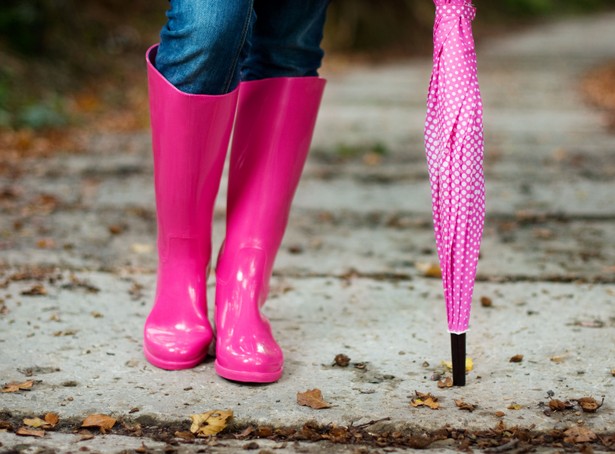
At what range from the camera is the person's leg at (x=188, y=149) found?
1645 mm

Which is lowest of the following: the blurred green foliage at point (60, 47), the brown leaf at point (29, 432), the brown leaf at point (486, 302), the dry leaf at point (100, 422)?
the blurred green foliage at point (60, 47)

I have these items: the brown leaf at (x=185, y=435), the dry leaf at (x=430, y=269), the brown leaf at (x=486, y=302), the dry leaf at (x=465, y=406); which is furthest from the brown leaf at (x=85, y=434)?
the dry leaf at (x=430, y=269)

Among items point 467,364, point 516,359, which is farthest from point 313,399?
point 516,359

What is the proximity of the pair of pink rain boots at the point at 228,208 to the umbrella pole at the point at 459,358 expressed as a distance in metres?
0.34

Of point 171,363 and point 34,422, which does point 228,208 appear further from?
point 34,422

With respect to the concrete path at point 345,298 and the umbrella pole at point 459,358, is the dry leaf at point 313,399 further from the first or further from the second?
the umbrella pole at point 459,358

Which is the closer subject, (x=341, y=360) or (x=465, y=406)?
(x=465, y=406)

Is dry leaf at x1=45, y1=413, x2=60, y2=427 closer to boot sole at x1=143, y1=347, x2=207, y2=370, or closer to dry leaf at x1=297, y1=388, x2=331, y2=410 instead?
boot sole at x1=143, y1=347, x2=207, y2=370

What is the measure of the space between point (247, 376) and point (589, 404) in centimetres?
63

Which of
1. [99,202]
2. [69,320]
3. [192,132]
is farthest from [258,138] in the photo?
[99,202]

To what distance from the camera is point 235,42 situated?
1653 mm

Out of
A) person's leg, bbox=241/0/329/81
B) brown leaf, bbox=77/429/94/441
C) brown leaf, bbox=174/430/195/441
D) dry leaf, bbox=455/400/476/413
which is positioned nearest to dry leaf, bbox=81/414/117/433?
brown leaf, bbox=77/429/94/441

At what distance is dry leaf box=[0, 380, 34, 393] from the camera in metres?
1.69

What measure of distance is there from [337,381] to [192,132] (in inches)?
22.0
